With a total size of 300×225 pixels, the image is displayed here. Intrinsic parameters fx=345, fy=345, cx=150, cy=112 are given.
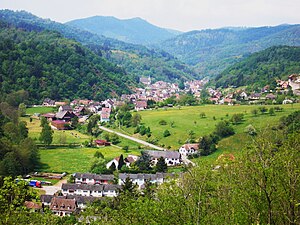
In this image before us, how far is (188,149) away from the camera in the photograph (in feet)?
203

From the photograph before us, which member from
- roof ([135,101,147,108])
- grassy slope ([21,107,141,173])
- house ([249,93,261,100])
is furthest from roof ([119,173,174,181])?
house ([249,93,261,100])

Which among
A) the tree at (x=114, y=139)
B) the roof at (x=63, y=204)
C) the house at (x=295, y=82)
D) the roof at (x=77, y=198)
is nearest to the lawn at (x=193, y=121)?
the tree at (x=114, y=139)

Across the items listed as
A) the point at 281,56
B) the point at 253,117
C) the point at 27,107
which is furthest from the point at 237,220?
the point at 281,56

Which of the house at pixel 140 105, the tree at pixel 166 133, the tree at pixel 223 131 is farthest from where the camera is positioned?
the house at pixel 140 105

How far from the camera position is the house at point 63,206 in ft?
126

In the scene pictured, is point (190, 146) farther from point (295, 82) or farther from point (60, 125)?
point (295, 82)

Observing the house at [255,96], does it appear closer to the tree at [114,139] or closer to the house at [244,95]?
the house at [244,95]

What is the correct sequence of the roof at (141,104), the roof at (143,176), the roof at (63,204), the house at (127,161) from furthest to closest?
the roof at (141,104)
the house at (127,161)
the roof at (143,176)
the roof at (63,204)

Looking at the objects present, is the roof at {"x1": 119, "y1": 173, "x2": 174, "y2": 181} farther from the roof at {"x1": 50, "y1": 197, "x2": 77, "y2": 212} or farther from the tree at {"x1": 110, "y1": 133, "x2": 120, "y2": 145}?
the tree at {"x1": 110, "y1": 133, "x2": 120, "y2": 145}

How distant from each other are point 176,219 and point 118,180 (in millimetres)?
33000

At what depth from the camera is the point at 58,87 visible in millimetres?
117000

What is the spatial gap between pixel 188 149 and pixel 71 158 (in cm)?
2053

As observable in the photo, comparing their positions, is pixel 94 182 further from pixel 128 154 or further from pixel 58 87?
pixel 58 87

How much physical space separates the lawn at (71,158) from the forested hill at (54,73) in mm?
46384
